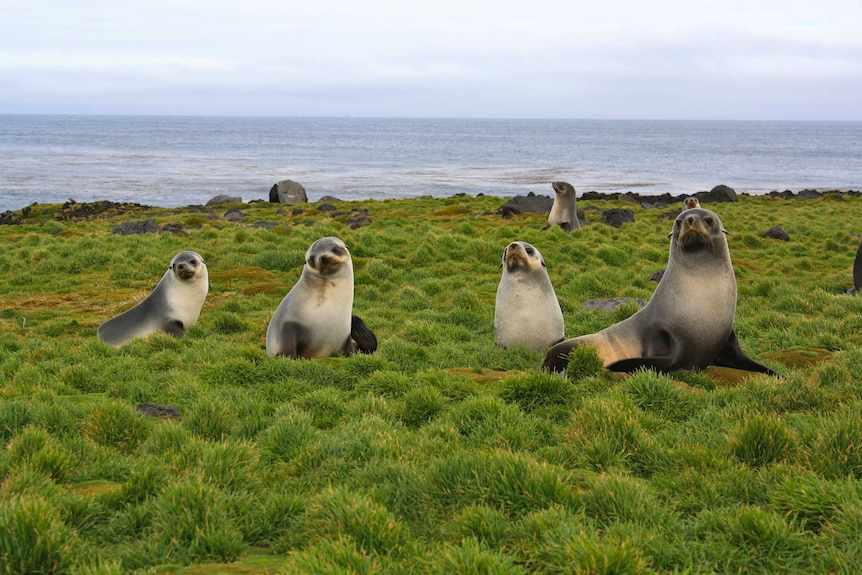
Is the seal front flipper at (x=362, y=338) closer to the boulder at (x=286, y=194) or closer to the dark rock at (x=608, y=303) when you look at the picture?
the dark rock at (x=608, y=303)

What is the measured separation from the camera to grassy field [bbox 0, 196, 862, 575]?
3830 millimetres

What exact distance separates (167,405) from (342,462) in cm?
241

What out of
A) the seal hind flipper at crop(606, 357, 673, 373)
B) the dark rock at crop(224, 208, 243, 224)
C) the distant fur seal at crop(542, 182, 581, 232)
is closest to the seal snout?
the seal hind flipper at crop(606, 357, 673, 373)

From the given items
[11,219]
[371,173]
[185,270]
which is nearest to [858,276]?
[185,270]

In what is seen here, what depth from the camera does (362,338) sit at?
A: 31.3ft

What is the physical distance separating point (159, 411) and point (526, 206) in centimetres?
2203

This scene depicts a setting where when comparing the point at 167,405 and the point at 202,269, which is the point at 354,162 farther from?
the point at 167,405

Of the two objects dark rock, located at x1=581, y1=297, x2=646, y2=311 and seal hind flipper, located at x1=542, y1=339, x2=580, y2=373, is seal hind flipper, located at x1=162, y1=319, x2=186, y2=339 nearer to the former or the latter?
seal hind flipper, located at x1=542, y1=339, x2=580, y2=373

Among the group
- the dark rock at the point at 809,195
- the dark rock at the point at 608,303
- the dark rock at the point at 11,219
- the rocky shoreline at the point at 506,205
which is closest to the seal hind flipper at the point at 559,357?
the dark rock at the point at 608,303

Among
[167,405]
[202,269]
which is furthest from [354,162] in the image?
[167,405]

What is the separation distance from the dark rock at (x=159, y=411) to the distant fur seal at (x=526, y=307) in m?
4.16

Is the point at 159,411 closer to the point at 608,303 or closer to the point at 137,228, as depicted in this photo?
the point at 608,303

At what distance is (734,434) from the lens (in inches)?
203

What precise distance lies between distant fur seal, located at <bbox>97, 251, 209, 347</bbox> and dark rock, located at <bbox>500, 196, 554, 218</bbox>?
635 inches
